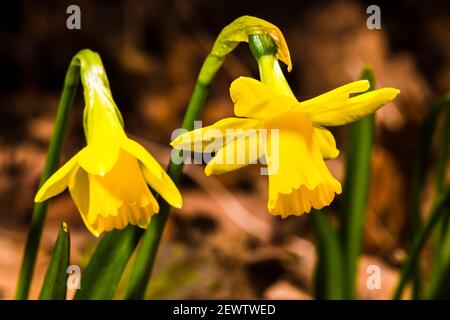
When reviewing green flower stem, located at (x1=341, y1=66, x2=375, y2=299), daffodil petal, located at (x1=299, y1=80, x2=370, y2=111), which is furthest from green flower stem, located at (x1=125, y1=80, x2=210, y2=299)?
green flower stem, located at (x1=341, y1=66, x2=375, y2=299)

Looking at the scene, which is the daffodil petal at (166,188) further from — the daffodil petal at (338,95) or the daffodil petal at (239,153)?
the daffodil petal at (338,95)

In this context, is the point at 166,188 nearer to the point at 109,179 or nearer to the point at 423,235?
the point at 109,179

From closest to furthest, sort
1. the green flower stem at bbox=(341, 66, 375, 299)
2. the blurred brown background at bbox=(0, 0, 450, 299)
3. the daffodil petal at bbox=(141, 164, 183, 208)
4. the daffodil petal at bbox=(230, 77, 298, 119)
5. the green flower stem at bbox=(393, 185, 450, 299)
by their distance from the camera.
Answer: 1. the daffodil petal at bbox=(230, 77, 298, 119)
2. the daffodil petal at bbox=(141, 164, 183, 208)
3. the green flower stem at bbox=(393, 185, 450, 299)
4. the green flower stem at bbox=(341, 66, 375, 299)
5. the blurred brown background at bbox=(0, 0, 450, 299)

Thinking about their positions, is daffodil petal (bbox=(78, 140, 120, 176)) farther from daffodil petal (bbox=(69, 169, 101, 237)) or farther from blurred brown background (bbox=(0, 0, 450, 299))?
blurred brown background (bbox=(0, 0, 450, 299))

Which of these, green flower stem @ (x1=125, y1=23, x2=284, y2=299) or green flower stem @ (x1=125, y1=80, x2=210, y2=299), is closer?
green flower stem @ (x1=125, y1=23, x2=284, y2=299)

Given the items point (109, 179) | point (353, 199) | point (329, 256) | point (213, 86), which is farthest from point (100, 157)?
point (213, 86)
